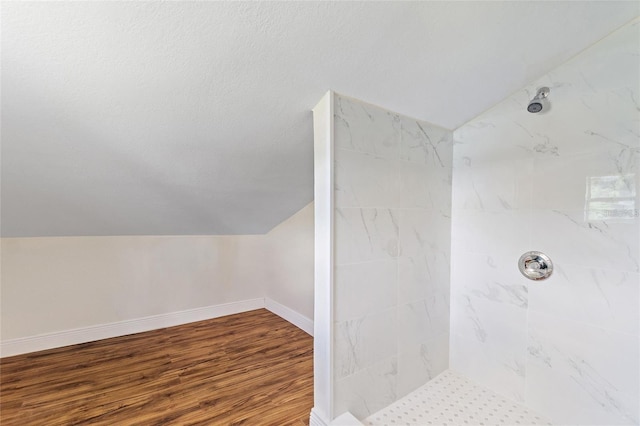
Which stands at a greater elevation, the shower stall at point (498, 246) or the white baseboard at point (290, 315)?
the shower stall at point (498, 246)

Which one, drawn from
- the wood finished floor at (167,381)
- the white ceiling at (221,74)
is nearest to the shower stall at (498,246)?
the white ceiling at (221,74)

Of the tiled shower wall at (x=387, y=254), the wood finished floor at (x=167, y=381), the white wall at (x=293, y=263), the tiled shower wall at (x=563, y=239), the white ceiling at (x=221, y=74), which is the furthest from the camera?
the white wall at (x=293, y=263)

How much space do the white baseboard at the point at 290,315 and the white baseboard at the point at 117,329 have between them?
11 centimetres

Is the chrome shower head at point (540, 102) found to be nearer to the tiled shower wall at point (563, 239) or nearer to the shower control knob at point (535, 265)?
the tiled shower wall at point (563, 239)

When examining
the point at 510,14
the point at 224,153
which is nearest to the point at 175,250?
the point at 224,153

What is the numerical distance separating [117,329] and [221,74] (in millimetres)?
2915

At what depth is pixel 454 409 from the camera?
4.99 ft

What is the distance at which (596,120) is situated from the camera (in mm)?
1297

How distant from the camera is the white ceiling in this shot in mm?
901

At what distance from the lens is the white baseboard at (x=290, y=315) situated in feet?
8.96

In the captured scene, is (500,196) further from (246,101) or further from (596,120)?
(246,101)

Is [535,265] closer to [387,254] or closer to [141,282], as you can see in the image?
[387,254]

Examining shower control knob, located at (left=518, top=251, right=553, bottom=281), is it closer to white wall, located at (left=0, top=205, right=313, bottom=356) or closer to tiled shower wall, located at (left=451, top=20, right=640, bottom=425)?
tiled shower wall, located at (left=451, top=20, right=640, bottom=425)

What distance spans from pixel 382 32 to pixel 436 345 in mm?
1903
